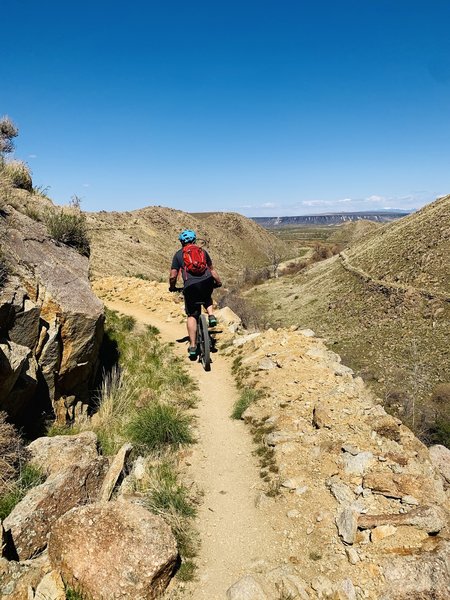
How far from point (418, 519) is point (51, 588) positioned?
367cm

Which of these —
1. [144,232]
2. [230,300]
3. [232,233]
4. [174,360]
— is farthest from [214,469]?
[232,233]

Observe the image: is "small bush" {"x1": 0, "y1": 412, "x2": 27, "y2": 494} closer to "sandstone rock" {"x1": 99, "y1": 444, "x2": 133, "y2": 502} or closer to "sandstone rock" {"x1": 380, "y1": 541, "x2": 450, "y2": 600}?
"sandstone rock" {"x1": 99, "y1": 444, "x2": 133, "y2": 502}

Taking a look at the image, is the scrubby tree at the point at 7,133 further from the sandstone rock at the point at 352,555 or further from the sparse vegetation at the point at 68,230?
the sandstone rock at the point at 352,555

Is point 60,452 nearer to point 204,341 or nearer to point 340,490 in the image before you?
point 340,490

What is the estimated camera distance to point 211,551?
4230 mm

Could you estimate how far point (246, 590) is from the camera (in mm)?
3600

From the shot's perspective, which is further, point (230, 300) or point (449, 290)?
point (230, 300)

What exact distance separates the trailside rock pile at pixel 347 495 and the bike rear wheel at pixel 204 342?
6.21 feet

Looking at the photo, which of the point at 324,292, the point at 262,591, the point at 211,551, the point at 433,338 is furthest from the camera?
the point at 324,292

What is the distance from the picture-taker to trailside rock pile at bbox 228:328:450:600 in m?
3.66

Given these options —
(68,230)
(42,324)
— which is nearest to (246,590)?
(42,324)

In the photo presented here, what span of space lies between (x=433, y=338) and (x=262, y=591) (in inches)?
1249

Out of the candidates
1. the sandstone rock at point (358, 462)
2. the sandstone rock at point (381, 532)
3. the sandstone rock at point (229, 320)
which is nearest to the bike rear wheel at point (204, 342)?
the sandstone rock at point (229, 320)

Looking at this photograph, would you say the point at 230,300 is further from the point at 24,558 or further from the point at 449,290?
the point at 24,558
